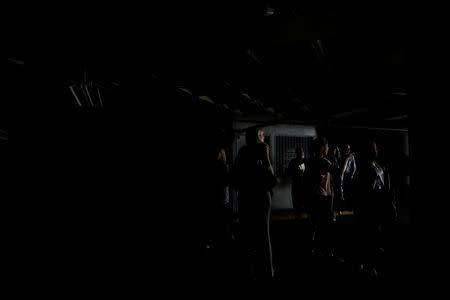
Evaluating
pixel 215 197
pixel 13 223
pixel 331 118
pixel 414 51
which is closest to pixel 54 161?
pixel 13 223

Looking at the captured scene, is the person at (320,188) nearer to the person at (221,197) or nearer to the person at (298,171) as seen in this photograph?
the person at (298,171)

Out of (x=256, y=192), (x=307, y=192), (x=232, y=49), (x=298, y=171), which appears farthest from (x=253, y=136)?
(x=298, y=171)

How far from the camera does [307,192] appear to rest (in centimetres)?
462

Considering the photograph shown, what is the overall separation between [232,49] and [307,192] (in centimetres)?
260

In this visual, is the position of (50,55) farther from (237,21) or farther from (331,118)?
(331,118)

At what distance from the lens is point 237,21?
320 cm

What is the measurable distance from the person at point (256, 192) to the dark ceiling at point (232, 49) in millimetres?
1329

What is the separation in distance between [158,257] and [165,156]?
134 cm

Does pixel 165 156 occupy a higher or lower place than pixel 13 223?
higher

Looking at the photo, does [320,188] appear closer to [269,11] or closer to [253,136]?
[253,136]

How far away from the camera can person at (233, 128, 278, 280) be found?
3.26 m

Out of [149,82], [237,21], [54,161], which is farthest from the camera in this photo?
[149,82]

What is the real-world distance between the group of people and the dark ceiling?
4.35 ft

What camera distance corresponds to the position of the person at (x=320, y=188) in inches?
179
